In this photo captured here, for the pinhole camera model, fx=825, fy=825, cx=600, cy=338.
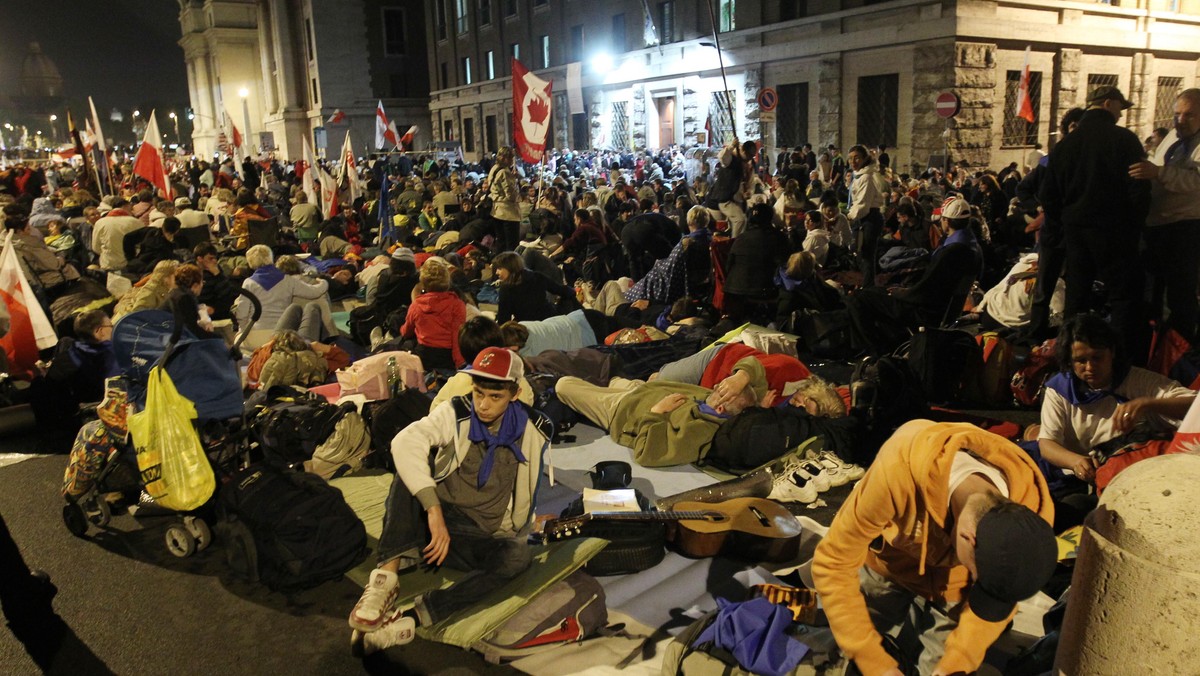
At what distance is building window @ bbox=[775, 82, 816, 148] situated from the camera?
24.9 meters

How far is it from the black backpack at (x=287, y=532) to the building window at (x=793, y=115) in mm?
22405

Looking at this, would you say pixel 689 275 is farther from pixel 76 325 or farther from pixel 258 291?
pixel 76 325

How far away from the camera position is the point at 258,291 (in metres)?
8.35

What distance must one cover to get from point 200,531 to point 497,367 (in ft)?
7.45

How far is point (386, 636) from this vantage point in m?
3.58

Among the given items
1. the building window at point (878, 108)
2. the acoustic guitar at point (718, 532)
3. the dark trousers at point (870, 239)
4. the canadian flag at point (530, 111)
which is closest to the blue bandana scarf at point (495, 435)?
the acoustic guitar at point (718, 532)

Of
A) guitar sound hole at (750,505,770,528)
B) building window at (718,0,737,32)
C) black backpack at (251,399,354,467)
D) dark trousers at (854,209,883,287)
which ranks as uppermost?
building window at (718,0,737,32)

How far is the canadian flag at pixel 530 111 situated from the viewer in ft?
41.4

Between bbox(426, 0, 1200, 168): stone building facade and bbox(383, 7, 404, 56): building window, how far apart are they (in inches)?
998

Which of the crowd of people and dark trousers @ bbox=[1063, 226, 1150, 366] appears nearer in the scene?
the crowd of people

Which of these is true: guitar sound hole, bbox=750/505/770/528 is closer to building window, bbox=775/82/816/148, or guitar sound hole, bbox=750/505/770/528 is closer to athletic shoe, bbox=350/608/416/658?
athletic shoe, bbox=350/608/416/658

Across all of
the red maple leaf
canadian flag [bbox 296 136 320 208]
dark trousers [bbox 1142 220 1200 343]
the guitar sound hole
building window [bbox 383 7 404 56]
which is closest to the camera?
the guitar sound hole

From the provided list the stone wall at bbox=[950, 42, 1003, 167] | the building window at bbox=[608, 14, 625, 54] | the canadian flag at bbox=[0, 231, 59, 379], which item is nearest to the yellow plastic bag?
the canadian flag at bbox=[0, 231, 59, 379]

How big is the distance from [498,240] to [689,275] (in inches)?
186
